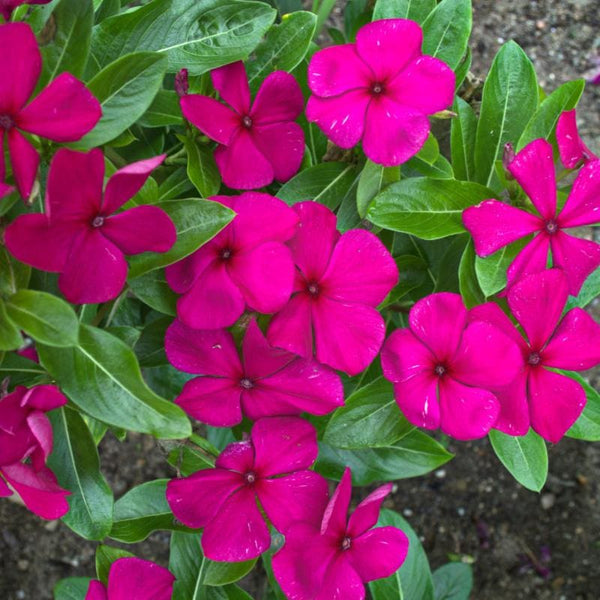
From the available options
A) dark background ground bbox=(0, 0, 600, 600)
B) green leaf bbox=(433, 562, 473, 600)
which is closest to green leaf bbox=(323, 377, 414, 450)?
green leaf bbox=(433, 562, 473, 600)

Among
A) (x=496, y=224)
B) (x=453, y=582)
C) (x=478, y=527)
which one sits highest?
(x=496, y=224)

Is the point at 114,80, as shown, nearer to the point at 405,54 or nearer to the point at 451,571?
the point at 405,54

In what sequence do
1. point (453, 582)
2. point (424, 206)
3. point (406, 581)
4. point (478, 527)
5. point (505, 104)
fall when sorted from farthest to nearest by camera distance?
point (478, 527) → point (453, 582) → point (406, 581) → point (505, 104) → point (424, 206)

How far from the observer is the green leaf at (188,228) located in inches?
30.5

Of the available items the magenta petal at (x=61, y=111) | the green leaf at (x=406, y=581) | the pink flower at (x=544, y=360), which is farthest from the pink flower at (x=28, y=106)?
the green leaf at (x=406, y=581)

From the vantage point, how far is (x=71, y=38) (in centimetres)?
84

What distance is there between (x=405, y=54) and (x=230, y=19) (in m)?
0.22

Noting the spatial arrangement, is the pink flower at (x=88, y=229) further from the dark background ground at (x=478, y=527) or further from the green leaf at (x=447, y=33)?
the dark background ground at (x=478, y=527)

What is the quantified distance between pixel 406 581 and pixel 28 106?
3.13 ft

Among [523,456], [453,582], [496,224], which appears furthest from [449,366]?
[453,582]

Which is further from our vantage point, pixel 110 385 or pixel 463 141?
pixel 463 141

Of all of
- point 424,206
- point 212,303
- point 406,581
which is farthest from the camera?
point 406,581

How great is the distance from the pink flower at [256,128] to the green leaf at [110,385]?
235 millimetres

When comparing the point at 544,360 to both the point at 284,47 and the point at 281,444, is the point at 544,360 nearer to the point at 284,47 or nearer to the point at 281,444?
the point at 281,444
